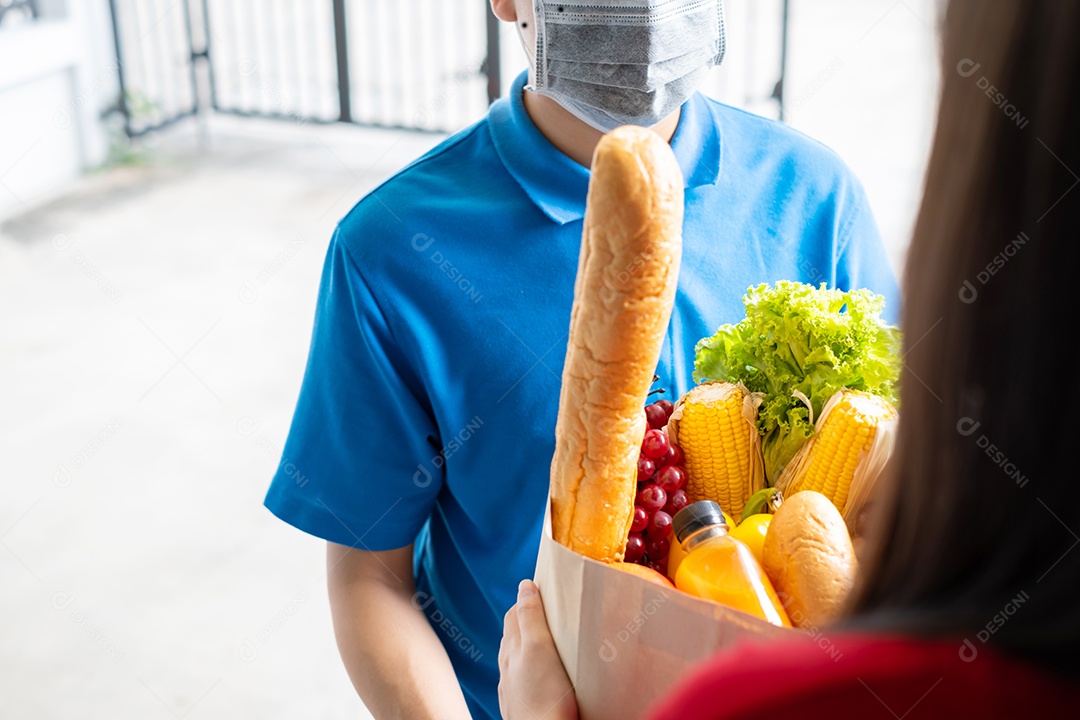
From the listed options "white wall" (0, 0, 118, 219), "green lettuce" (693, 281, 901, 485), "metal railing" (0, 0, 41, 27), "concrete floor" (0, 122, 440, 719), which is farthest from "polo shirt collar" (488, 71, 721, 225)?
"metal railing" (0, 0, 41, 27)

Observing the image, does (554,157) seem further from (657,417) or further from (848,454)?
(848,454)

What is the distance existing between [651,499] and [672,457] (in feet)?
0.19

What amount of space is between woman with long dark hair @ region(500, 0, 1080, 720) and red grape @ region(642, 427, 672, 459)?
40 centimetres

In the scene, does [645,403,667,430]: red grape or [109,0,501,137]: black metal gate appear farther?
[109,0,501,137]: black metal gate

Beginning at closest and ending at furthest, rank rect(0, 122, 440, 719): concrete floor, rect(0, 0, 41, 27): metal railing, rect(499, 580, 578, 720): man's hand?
rect(499, 580, 578, 720): man's hand < rect(0, 122, 440, 719): concrete floor < rect(0, 0, 41, 27): metal railing

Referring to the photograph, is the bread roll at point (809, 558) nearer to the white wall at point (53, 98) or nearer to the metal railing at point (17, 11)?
the white wall at point (53, 98)

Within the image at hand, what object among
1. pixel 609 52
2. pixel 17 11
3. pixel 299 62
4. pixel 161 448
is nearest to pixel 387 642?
pixel 609 52

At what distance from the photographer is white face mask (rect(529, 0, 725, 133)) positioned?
120 centimetres

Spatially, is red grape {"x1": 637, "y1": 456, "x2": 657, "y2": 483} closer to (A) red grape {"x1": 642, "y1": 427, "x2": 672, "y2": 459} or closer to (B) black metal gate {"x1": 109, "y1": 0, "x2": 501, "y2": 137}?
(A) red grape {"x1": 642, "y1": 427, "x2": 672, "y2": 459}

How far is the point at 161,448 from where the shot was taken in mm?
3434

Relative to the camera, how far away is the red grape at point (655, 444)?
92cm

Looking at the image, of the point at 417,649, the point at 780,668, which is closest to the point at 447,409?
the point at 417,649

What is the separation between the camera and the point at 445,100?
6023mm

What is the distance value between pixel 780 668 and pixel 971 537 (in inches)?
4.3
